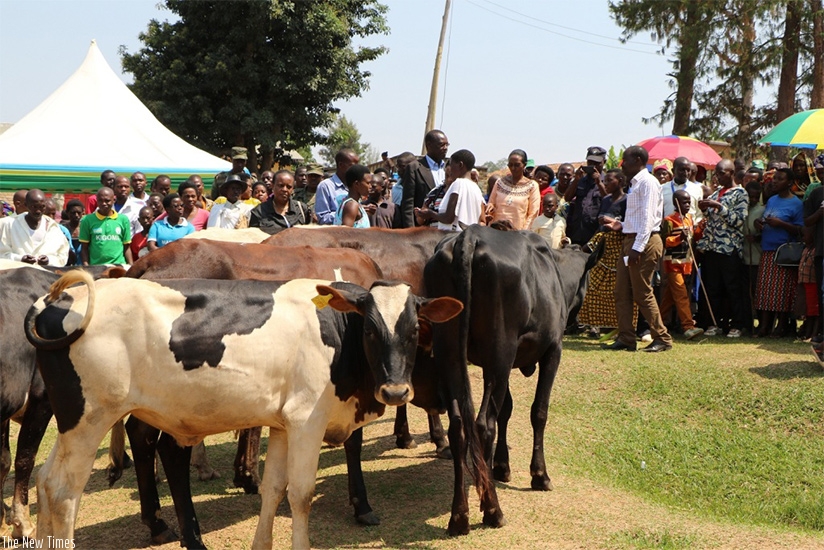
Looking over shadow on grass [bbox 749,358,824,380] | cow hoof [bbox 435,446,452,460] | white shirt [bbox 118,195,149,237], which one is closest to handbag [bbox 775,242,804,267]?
shadow on grass [bbox 749,358,824,380]

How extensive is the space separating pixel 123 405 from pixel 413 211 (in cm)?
566

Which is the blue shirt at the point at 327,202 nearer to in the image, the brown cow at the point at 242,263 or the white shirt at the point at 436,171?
the white shirt at the point at 436,171

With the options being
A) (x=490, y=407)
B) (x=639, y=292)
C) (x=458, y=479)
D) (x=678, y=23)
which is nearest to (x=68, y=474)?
(x=458, y=479)

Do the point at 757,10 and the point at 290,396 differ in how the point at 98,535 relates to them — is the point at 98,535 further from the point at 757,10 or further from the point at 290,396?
the point at 757,10

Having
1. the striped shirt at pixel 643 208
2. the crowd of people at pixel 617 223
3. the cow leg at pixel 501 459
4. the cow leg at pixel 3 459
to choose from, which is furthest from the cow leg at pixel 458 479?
the striped shirt at pixel 643 208

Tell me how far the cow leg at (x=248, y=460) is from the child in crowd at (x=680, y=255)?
22.7 feet

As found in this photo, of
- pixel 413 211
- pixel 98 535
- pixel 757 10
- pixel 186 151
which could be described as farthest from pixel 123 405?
pixel 757 10

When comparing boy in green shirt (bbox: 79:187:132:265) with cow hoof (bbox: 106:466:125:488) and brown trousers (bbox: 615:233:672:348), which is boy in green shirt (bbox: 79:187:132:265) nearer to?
cow hoof (bbox: 106:466:125:488)

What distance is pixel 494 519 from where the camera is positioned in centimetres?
627

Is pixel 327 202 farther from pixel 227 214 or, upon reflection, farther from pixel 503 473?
pixel 503 473

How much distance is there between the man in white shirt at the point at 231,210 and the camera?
11016mm

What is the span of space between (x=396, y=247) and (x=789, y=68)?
1598 cm

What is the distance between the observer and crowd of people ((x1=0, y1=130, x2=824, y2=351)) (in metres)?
9.96

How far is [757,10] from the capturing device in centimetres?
1977
